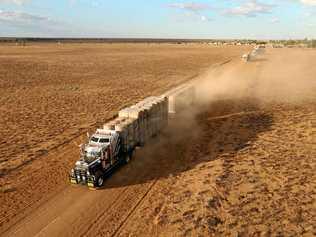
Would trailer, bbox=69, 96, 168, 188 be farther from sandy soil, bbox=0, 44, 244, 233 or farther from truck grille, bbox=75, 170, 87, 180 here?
sandy soil, bbox=0, 44, 244, 233

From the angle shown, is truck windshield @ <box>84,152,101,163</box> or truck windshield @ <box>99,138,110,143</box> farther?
truck windshield @ <box>99,138,110,143</box>

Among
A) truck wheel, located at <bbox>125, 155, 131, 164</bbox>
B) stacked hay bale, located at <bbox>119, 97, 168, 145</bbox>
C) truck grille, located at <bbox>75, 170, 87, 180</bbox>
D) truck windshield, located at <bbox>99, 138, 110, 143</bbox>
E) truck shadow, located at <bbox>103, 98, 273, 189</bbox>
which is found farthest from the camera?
stacked hay bale, located at <bbox>119, 97, 168, 145</bbox>

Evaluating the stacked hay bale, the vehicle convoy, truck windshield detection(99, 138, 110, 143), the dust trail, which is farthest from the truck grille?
the dust trail

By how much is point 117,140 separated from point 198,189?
18.7 ft

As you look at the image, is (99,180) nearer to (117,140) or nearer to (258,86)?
(117,140)

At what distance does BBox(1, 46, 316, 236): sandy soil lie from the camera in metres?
15.4

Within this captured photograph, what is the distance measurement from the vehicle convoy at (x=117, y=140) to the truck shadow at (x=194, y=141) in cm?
80

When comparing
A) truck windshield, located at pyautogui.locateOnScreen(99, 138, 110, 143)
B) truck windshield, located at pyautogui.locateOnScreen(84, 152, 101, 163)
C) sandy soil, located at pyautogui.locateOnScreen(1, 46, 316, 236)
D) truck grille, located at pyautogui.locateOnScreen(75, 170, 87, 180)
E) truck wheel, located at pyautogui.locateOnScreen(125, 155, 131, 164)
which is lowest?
sandy soil, located at pyautogui.locateOnScreen(1, 46, 316, 236)

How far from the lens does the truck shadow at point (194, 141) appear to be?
826 inches

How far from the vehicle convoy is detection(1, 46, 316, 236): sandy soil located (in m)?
0.77

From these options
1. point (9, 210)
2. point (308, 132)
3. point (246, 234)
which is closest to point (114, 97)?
point (308, 132)

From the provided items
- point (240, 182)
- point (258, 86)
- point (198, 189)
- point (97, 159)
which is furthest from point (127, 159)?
point (258, 86)

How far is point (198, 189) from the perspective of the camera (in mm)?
18594

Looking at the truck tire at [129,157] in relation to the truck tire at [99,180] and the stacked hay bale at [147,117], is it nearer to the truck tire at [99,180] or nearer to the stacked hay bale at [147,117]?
the stacked hay bale at [147,117]
